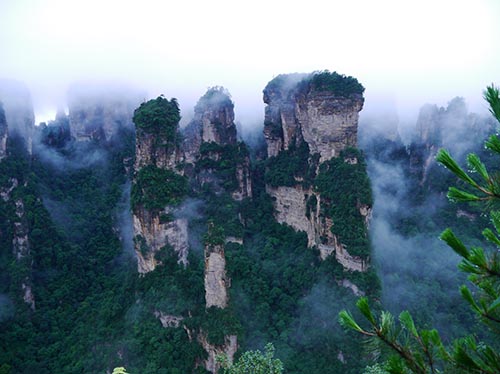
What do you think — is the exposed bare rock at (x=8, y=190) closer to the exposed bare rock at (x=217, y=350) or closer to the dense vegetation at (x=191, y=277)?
the dense vegetation at (x=191, y=277)

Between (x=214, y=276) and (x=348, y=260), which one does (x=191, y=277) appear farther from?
(x=348, y=260)

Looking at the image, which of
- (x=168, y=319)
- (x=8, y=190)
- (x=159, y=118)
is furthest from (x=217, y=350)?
(x=8, y=190)

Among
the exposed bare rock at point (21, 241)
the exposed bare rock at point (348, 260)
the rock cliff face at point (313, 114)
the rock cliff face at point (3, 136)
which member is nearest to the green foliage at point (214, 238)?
the exposed bare rock at point (348, 260)

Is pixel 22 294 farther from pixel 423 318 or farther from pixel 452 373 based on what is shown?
pixel 452 373

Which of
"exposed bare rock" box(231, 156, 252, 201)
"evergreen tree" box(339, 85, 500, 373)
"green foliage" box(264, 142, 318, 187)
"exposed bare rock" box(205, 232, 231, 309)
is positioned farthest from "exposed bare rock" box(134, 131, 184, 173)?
"evergreen tree" box(339, 85, 500, 373)

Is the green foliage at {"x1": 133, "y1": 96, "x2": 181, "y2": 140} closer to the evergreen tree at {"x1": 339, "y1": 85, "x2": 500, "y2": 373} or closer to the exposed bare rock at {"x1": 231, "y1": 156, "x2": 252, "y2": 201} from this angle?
the exposed bare rock at {"x1": 231, "y1": 156, "x2": 252, "y2": 201}

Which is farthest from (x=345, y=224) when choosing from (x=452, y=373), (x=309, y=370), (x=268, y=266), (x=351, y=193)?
(x=452, y=373)
